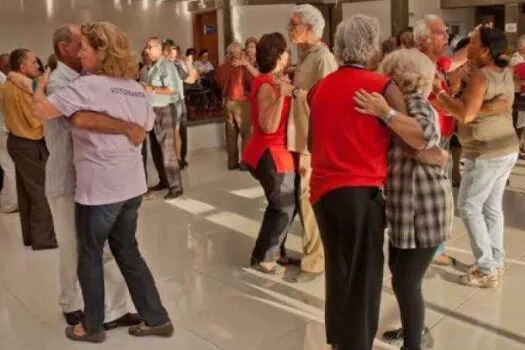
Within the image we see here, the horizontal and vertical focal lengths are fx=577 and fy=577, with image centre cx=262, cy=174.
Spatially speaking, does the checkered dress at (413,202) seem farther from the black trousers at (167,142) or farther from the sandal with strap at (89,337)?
the black trousers at (167,142)

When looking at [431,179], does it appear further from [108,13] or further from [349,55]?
[108,13]

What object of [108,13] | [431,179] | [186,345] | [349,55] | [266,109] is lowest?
[186,345]

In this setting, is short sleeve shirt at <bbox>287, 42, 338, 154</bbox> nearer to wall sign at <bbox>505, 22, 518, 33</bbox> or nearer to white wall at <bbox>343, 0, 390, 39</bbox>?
wall sign at <bbox>505, 22, 518, 33</bbox>

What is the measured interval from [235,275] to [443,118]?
1.59 meters

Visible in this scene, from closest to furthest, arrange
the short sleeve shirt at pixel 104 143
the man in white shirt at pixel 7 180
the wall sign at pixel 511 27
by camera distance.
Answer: the short sleeve shirt at pixel 104 143 < the man in white shirt at pixel 7 180 < the wall sign at pixel 511 27

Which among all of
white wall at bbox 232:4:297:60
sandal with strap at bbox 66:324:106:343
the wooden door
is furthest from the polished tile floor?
the wooden door

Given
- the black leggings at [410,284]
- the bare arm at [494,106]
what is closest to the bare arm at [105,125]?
the black leggings at [410,284]

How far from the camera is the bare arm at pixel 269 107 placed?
3256 millimetres

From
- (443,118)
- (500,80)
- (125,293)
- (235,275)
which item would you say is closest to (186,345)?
(125,293)

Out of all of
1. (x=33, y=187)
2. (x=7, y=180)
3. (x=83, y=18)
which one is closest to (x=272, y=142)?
(x=33, y=187)

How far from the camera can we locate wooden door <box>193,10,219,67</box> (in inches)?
553

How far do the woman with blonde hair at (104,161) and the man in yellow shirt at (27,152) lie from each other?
1611 mm

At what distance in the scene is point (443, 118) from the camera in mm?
3324

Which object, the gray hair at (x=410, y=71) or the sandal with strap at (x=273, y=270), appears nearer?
the gray hair at (x=410, y=71)
